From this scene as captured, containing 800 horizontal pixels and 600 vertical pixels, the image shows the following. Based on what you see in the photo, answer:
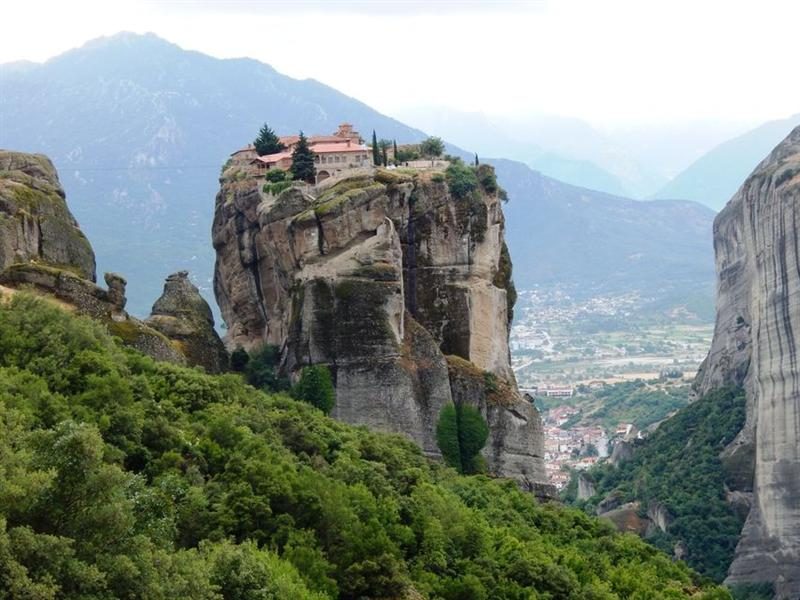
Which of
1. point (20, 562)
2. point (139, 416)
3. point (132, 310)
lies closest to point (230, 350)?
point (139, 416)

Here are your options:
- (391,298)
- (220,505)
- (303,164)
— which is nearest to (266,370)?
(391,298)

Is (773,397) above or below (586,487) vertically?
above

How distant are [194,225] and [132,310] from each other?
1415 inches

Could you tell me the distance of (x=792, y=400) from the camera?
5775 cm

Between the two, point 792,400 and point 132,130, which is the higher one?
point 132,130

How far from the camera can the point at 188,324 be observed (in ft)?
138

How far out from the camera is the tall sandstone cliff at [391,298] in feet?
137

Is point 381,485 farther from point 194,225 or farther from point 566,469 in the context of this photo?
point 194,225

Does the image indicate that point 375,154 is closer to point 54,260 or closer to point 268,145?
point 268,145

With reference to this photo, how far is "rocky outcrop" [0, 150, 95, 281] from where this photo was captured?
120 ft

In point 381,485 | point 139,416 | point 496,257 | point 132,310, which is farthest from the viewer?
point 132,310

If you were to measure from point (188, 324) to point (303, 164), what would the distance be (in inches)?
321

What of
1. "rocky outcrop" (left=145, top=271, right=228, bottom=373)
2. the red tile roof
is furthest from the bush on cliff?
the red tile roof

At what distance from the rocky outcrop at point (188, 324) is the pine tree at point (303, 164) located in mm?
5507
